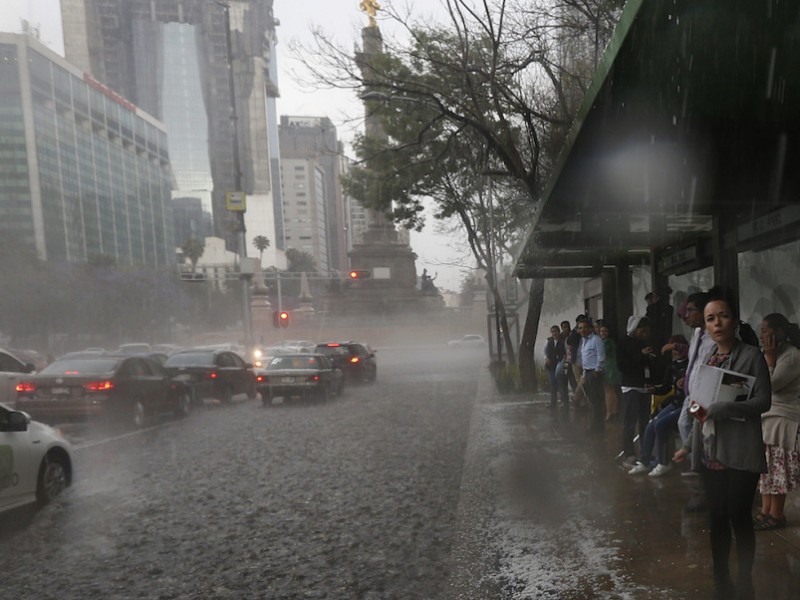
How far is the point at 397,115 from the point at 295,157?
522 feet

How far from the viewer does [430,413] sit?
16.4m

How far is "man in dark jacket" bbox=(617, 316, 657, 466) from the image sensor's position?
8.01 metres

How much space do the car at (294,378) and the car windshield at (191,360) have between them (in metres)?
1.44

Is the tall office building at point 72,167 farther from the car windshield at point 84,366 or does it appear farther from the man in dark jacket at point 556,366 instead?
Result: the man in dark jacket at point 556,366

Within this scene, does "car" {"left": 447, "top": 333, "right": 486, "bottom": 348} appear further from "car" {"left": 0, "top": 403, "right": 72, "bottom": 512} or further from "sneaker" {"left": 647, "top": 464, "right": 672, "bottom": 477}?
"car" {"left": 0, "top": 403, "right": 72, "bottom": 512}

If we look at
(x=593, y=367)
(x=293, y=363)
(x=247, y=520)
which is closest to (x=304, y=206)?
(x=293, y=363)

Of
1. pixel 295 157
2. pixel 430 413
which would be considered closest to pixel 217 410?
pixel 430 413

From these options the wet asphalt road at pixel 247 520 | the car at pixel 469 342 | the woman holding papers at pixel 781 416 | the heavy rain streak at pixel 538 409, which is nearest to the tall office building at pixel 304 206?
the car at pixel 469 342

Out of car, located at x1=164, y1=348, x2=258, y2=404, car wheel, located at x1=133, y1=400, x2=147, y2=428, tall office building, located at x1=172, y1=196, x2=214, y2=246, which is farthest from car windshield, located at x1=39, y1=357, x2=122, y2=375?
tall office building, located at x1=172, y1=196, x2=214, y2=246

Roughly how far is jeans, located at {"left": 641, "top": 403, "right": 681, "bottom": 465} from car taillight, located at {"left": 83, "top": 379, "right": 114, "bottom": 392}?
9.65 m

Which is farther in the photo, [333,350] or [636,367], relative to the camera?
Answer: [333,350]

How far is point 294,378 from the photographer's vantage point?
2008cm

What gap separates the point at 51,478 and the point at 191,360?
12.8 metres

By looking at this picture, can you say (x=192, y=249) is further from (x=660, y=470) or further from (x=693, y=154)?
(x=693, y=154)
